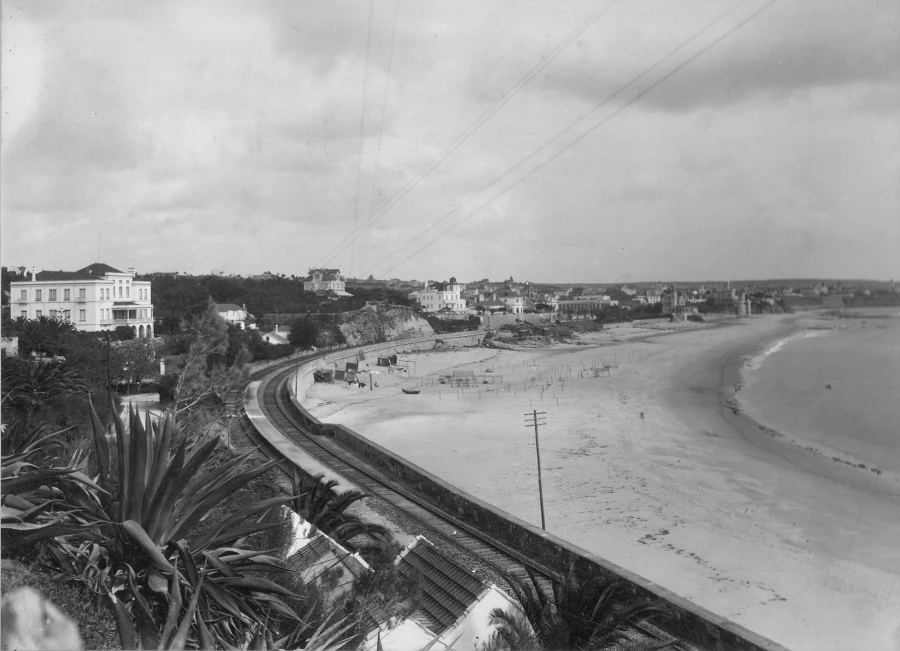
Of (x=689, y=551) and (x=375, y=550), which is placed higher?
(x=375, y=550)

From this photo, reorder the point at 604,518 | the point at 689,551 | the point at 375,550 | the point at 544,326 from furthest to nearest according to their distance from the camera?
the point at 544,326, the point at 604,518, the point at 689,551, the point at 375,550

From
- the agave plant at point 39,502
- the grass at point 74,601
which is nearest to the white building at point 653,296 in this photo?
the agave plant at point 39,502

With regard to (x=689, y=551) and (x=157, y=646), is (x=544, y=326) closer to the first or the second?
(x=689, y=551)

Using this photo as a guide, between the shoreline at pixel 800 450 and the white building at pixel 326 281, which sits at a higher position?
the white building at pixel 326 281

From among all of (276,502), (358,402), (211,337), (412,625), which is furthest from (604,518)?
(358,402)

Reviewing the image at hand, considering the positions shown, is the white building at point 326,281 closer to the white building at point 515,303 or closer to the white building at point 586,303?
the white building at point 515,303

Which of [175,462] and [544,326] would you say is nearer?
[175,462]

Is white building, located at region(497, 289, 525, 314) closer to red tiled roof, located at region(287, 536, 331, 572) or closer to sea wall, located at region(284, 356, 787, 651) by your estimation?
sea wall, located at region(284, 356, 787, 651)

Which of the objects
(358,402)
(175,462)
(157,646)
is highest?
(175,462)
